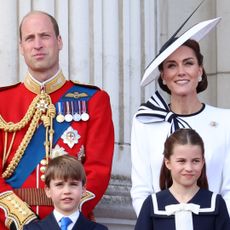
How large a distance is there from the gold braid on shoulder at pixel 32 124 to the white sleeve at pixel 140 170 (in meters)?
0.44

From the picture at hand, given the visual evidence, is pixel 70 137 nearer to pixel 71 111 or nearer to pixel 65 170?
pixel 71 111

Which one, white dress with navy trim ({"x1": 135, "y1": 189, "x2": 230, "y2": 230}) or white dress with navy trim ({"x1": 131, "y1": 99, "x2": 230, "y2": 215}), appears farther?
white dress with navy trim ({"x1": 131, "y1": 99, "x2": 230, "y2": 215})

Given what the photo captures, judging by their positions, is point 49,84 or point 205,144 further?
point 49,84

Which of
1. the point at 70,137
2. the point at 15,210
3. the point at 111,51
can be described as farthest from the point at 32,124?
the point at 111,51

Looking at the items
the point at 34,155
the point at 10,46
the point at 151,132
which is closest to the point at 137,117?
the point at 151,132

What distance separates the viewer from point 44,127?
6.46 m

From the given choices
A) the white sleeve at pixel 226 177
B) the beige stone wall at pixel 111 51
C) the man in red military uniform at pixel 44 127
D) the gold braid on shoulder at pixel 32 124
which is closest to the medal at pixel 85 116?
the man in red military uniform at pixel 44 127

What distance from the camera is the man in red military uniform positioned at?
6.29 m

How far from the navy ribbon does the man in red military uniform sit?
23cm

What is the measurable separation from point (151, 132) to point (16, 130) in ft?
2.29

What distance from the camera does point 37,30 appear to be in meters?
6.41

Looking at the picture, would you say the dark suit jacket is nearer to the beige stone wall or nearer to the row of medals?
the row of medals

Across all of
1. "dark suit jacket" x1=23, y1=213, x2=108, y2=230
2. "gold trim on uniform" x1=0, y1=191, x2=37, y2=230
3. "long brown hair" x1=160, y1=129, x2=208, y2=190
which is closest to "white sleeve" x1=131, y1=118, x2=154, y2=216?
"long brown hair" x1=160, y1=129, x2=208, y2=190

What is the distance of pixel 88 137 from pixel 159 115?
0.39 meters
